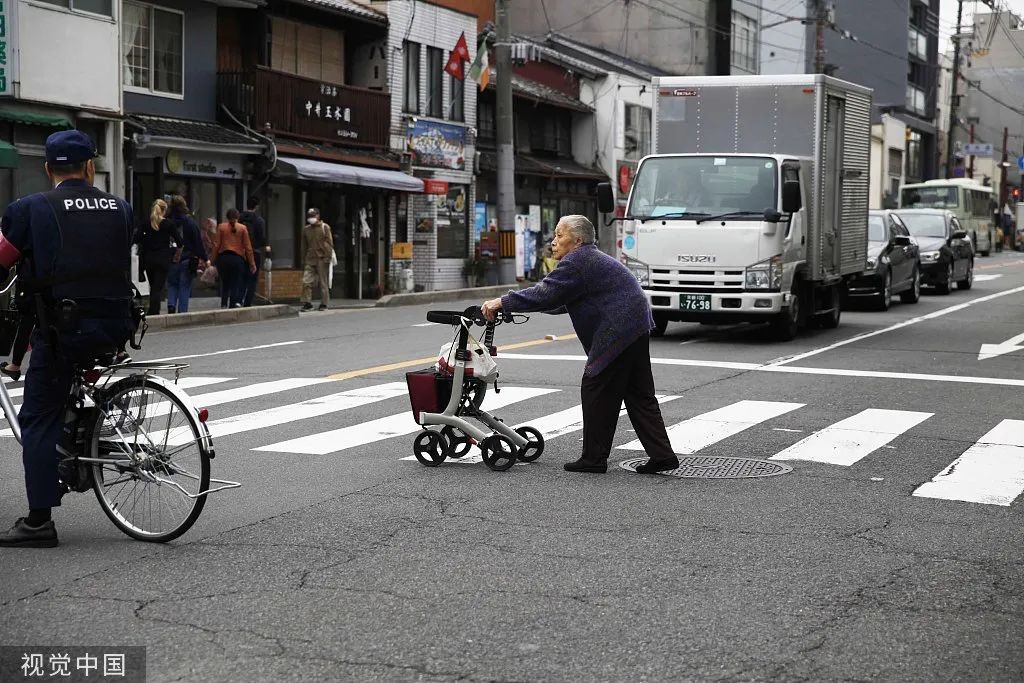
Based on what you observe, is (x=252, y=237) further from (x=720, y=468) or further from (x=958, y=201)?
(x=958, y=201)

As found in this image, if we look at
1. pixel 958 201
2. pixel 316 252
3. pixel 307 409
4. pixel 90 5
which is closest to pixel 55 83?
pixel 90 5

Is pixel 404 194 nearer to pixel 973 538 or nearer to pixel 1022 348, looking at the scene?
pixel 1022 348

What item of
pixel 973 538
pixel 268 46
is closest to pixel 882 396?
pixel 973 538

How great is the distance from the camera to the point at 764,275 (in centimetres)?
1683

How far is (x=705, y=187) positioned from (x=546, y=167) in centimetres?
2287

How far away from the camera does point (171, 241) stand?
67.9 feet

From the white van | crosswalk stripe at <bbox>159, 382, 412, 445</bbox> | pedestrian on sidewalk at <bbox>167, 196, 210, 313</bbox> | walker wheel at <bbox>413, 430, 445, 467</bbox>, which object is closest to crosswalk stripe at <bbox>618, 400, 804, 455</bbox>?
walker wheel at <bbox>413, 430, 445, 467</bbox>

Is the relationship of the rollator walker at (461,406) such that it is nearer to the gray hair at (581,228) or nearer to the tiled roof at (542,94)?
the gray hair at (581,228)

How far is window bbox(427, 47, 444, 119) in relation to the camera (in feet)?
114

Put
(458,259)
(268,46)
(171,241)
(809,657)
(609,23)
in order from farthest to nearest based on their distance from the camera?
(609,23), (458,259), (268,46), (171,241), (809,657)

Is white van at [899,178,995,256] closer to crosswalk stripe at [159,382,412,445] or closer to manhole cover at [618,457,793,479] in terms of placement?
crosswalk stripe at [159,382,412,445]

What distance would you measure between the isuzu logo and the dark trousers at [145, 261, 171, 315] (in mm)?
8208

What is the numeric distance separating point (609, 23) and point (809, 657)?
5043 cm

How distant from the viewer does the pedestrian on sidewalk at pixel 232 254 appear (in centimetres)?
2236
